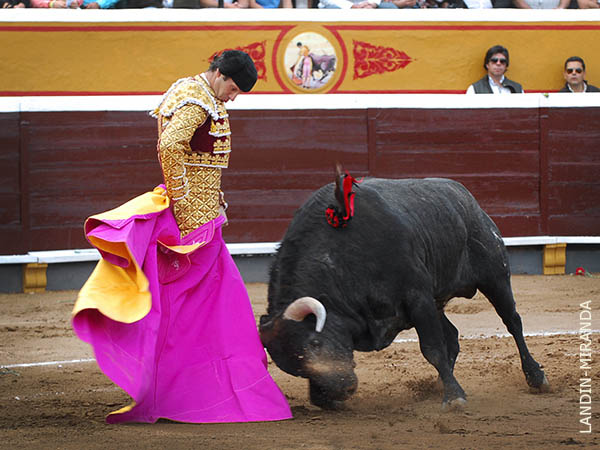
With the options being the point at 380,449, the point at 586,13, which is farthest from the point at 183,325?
the point at 586,13

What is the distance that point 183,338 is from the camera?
3076mm

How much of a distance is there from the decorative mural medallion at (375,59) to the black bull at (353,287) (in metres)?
3.63

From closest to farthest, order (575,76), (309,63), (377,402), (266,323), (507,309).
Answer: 1. (266,323)
2. (377,402)
3. (507,309)
4. (309,63)
5. (575,76)

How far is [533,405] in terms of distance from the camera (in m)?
3.19

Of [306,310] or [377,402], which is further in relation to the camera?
[377,402]

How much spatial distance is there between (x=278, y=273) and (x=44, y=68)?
404cm

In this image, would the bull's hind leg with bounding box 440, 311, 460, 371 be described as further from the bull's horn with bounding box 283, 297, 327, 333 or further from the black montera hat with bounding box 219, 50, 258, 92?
the black montera hat with bounding box 219, 50, 258, 92

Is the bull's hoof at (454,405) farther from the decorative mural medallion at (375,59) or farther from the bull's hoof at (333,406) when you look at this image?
the decorative mural medallion at (375,59)

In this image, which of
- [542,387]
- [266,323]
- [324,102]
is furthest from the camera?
[324,102]

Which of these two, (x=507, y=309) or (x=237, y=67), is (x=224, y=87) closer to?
(x=237, y=67)

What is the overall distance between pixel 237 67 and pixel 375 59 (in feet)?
13.4

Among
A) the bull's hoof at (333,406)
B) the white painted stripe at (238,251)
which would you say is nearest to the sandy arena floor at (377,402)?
the bull's hoof at (333,406)

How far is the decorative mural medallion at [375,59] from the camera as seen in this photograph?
6.87 metres

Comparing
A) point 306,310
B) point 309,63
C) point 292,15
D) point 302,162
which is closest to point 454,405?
point 306,310
